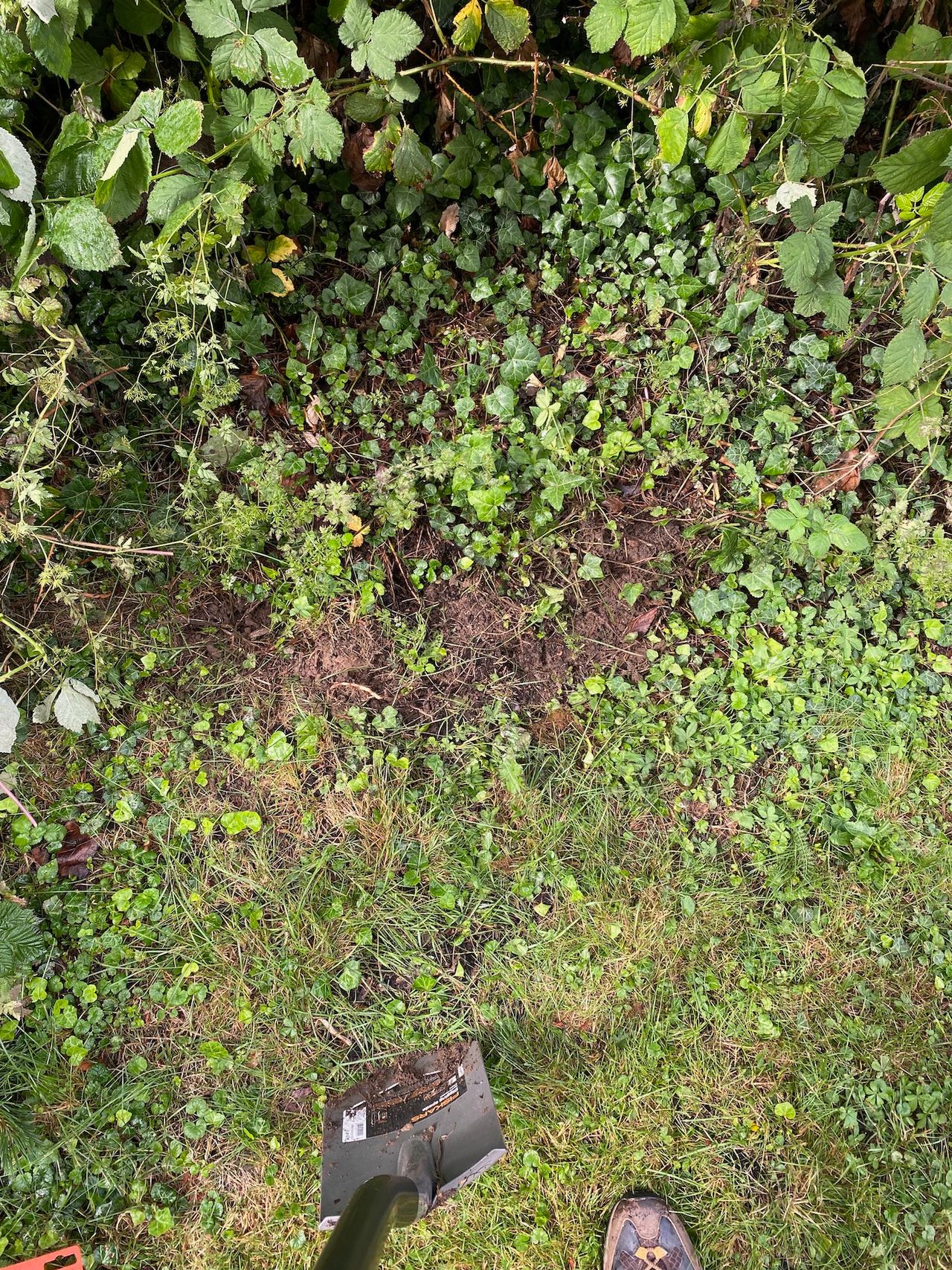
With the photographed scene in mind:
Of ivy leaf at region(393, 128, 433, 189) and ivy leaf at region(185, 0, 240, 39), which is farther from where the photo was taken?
ivy leaf at region(393, 128, 433, 189)

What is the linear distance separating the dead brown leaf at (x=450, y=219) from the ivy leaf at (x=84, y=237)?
1.17 m

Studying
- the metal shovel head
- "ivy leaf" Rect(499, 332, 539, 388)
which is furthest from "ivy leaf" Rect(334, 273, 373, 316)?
the metal shovel head

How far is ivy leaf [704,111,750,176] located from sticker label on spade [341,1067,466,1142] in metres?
2.63

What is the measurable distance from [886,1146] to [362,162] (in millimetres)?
3440

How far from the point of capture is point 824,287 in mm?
2076

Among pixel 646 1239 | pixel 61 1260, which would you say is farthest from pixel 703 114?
pixel 61 1260

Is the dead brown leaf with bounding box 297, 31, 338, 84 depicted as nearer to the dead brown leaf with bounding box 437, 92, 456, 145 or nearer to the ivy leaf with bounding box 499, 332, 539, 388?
the dead brown leaf with bounding box 437, 92, 456, 145

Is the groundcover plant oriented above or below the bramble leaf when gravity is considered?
below

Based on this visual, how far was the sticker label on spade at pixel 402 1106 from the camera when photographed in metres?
2.12

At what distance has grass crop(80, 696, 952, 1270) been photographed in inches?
85.9

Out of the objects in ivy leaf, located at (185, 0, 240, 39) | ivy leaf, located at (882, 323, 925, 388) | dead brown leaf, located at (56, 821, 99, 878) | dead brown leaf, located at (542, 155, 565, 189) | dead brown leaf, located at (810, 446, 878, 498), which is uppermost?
ivy leaf, located at (185, 0, 240, 39)

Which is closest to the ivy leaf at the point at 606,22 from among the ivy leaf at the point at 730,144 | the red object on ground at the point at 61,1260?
the ivy leaf at the point at 730,144

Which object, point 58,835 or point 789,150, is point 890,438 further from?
point 58,835

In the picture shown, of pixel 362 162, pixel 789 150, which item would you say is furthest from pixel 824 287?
pixel 362 162
